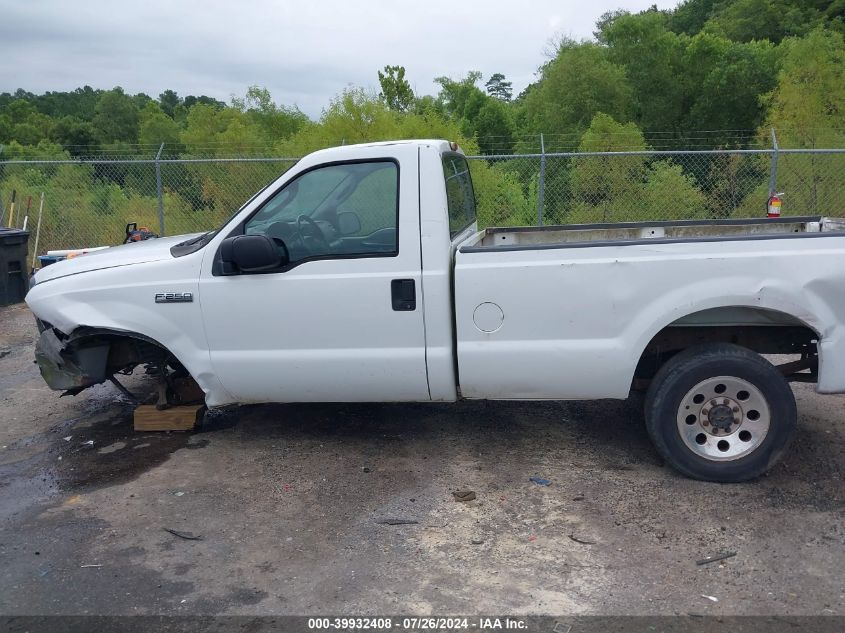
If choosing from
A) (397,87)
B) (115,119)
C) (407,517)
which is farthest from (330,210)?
(115,119)

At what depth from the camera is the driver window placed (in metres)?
4.67

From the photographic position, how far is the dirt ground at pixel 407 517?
3438mm

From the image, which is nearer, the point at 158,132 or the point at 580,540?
the point at 580,540

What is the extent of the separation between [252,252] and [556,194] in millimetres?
9229

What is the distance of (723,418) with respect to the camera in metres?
4.39

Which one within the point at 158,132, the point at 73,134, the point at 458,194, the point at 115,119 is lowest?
the point at 458,194

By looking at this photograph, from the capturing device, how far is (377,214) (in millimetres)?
4703

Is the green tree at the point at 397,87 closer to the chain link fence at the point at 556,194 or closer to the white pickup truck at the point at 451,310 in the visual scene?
the chain link fence at the point at 556,194

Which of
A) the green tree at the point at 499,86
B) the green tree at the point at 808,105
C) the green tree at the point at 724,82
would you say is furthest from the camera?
the green tree at the point at 499,86

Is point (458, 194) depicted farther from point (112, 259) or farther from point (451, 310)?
point (112, 259)

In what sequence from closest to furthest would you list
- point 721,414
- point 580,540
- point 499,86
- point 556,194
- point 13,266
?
point 580,540 → point 721,414 → point 13,266 → point 556,194 → point 499,86

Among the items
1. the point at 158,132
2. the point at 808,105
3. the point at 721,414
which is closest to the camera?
the point at 721,414

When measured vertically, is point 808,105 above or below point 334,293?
above

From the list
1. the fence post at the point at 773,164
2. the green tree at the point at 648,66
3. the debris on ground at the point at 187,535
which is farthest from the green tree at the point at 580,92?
the debris on ground at the point at 187,535
